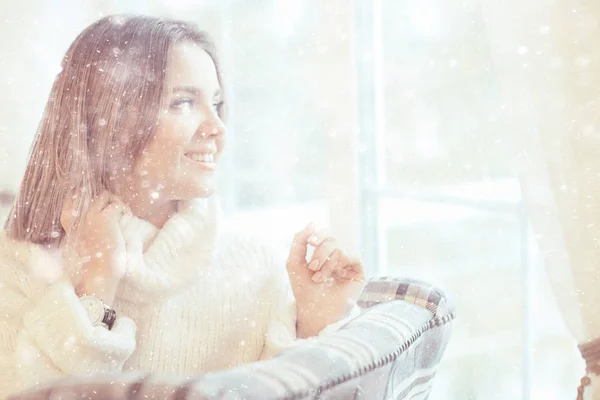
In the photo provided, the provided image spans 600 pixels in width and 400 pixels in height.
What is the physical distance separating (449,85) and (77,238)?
85cm

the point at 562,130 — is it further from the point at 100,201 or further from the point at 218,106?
the point at 100,201

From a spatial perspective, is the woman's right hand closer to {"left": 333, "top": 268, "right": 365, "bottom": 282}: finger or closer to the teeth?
the teeth

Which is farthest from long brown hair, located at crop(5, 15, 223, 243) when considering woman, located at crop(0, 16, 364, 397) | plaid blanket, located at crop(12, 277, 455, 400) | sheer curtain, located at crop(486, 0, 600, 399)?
sheer curtain, located at crop(486, 0, 600, 399)

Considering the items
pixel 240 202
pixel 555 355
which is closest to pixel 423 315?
pixel 240 202

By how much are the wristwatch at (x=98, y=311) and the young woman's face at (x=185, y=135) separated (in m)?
0.10

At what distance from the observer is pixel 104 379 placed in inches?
15.2

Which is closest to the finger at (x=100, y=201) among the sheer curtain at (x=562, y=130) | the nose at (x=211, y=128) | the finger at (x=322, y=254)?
the nose at (x=211, y=128)

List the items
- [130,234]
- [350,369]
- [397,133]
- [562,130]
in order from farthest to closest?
[397,133], [562,130], [130,234], [350,369]

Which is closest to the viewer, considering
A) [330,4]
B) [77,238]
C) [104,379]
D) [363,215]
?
[104,379]

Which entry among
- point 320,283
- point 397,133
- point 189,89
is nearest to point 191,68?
point 189,89

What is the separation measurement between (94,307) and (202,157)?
0.16 metres

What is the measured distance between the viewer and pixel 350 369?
0.44 meters

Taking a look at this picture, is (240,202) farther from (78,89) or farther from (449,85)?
(449,85)

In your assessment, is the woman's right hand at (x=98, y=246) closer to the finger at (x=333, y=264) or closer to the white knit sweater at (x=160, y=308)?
the white knit sweater at (x=160, y=308)
